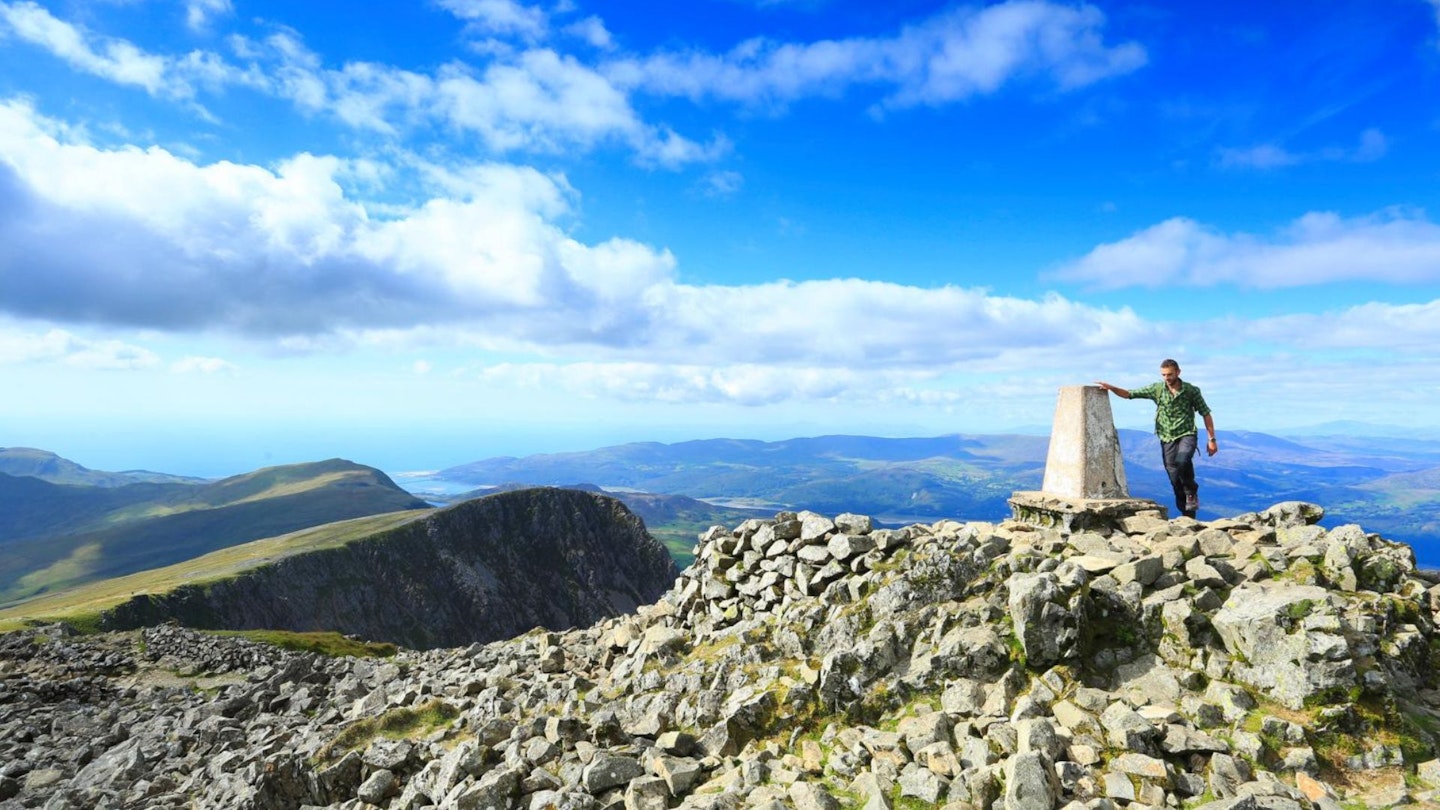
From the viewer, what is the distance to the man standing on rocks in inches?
736

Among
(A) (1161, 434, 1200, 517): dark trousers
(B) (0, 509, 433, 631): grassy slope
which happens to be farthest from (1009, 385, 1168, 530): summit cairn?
(B) (0, 509, 433, 631): grassy slope

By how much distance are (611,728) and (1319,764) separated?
11.9 metres

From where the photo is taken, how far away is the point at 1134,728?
10031 mm

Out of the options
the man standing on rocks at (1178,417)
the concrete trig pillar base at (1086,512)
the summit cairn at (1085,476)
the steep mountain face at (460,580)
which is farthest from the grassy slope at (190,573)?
the man standing on rocks at (1178,417)

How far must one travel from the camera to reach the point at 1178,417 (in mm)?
18859

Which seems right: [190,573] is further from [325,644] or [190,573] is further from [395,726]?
[395,726]

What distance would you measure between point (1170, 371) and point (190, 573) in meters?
130

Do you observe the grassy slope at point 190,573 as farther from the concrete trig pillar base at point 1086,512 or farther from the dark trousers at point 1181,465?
the dark trousers at point 1181,465

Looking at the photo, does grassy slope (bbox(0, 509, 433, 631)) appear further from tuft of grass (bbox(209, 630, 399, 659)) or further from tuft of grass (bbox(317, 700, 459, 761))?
tuft of grass (bbox(317, 700, 459, 761))

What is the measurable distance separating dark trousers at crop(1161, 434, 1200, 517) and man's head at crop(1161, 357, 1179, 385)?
1.61 m

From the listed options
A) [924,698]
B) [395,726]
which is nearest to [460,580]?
[395,726]

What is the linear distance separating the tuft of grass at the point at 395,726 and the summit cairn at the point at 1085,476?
16782 millimetres

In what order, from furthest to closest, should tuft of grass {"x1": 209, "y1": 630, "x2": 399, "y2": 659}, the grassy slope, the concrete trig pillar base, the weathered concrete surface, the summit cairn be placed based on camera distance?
the grassy slope, tuft of grass {"x1": 209, "y1": 630, "x2": 399, "y2": 659}, the weathered concrete surface, the summit cairn, the concrete trig pillar base

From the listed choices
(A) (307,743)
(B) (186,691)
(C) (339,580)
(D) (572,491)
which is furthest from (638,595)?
(A) (307,743)
